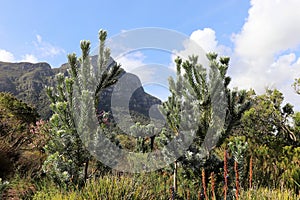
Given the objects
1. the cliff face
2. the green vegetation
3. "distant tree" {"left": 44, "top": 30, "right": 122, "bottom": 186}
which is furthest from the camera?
the cliff face

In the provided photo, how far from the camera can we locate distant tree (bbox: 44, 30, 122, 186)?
4.81 m

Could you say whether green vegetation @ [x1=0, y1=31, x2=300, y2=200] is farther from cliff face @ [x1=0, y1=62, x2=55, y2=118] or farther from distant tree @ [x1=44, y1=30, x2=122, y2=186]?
cliff face @ [x1=0, y1=62, x2=55, y2=118]

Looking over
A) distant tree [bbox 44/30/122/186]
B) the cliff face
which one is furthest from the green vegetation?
the cliff face

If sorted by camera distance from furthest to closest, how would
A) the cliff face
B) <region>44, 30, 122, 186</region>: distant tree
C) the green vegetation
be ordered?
the cliff face → <region>44, 30, 122, 186</region>: distant tree → the green vegetation

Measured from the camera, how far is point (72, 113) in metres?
5.02

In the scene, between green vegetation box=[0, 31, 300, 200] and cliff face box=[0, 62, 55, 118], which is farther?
cliff face box=[0, 62, 55, 118]

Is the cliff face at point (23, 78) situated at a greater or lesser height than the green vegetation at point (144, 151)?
greater

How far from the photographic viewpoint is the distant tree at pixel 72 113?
481 centimetres

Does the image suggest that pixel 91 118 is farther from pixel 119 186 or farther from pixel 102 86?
pixel 119 186

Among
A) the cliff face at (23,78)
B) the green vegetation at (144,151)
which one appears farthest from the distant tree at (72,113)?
the cliff face at (23,78)

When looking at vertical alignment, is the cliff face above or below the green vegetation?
above

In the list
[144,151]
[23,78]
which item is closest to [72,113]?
[144,151]

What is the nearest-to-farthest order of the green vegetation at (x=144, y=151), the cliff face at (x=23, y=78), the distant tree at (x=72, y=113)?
the green vegetation at (x=144, y=151) < the distant tree at (x=72, y=113) < the cliff face at (x=23, y=78)

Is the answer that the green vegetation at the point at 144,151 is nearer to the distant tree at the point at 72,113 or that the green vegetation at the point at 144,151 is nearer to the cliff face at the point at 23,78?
the distant tree at the point at 72,113
